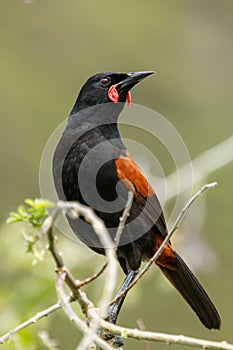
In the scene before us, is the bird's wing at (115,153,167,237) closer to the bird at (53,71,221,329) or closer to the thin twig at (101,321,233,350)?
the bird at (53,71,221,329)

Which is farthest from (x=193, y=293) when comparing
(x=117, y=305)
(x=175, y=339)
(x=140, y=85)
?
(x=140, y=85)

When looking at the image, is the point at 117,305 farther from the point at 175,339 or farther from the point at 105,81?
the point at 175,339

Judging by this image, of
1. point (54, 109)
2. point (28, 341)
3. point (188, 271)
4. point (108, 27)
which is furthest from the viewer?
point (108, 27)

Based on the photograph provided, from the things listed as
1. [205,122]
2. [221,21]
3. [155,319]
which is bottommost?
[155,319]

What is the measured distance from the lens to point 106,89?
3949 millimetres

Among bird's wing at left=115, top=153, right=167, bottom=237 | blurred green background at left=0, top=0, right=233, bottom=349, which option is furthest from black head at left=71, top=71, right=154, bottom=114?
blurred green background at left=0, top=0, right=233, bottom=349

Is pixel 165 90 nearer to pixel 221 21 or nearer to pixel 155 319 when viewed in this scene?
pixel 221 21

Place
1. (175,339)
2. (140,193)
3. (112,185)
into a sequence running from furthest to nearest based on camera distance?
(140,193), (112,185), (175,339)

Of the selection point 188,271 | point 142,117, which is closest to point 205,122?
point 142,117

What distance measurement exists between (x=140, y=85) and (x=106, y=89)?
191 inches

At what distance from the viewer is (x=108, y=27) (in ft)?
35.7

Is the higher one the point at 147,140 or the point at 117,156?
the point at 117,156

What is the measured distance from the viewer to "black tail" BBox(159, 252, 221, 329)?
12.7 ft

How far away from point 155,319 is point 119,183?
357 cm
